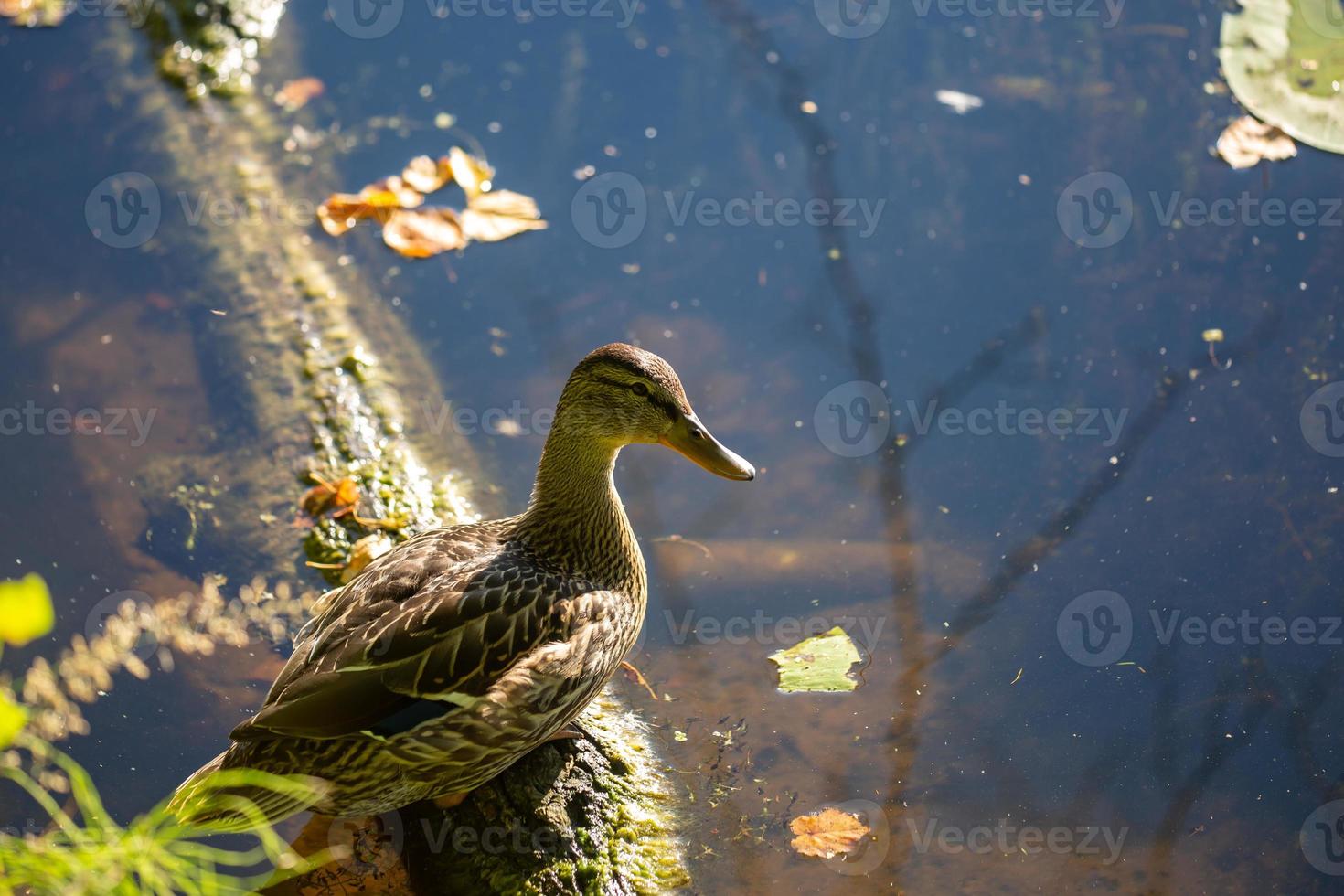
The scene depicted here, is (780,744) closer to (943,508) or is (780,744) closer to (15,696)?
(943,508)

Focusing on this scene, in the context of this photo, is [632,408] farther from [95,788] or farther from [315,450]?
[95,788]

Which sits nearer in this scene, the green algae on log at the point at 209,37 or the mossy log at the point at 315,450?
the mossy log at the point at 315,450

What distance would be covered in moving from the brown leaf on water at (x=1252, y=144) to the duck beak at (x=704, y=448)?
11.6ft

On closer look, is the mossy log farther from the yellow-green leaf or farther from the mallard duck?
the yellow-green leaf

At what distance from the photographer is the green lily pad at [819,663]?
4.13 meters

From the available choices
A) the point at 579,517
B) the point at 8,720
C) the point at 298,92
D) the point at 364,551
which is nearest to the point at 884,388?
the point at 579,517

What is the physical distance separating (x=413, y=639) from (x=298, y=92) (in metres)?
4.17

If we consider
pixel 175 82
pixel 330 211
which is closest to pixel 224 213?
pixel 330 211

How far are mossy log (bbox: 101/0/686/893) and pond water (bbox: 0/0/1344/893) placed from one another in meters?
0.13

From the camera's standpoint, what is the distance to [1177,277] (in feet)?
17.7

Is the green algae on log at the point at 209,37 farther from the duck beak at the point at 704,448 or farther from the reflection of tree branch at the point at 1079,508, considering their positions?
the reflection of tree branch at the point at 1079,508

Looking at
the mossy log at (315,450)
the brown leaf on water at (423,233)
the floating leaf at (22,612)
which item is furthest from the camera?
the brown leaf on water at (423,233)

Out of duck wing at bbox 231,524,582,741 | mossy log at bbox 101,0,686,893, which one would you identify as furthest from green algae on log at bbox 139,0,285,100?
duck wing at bbox 231,524,582,741

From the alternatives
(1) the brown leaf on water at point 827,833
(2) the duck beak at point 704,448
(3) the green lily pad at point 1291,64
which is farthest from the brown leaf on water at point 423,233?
(3) the green lily pad at point 1291,64
